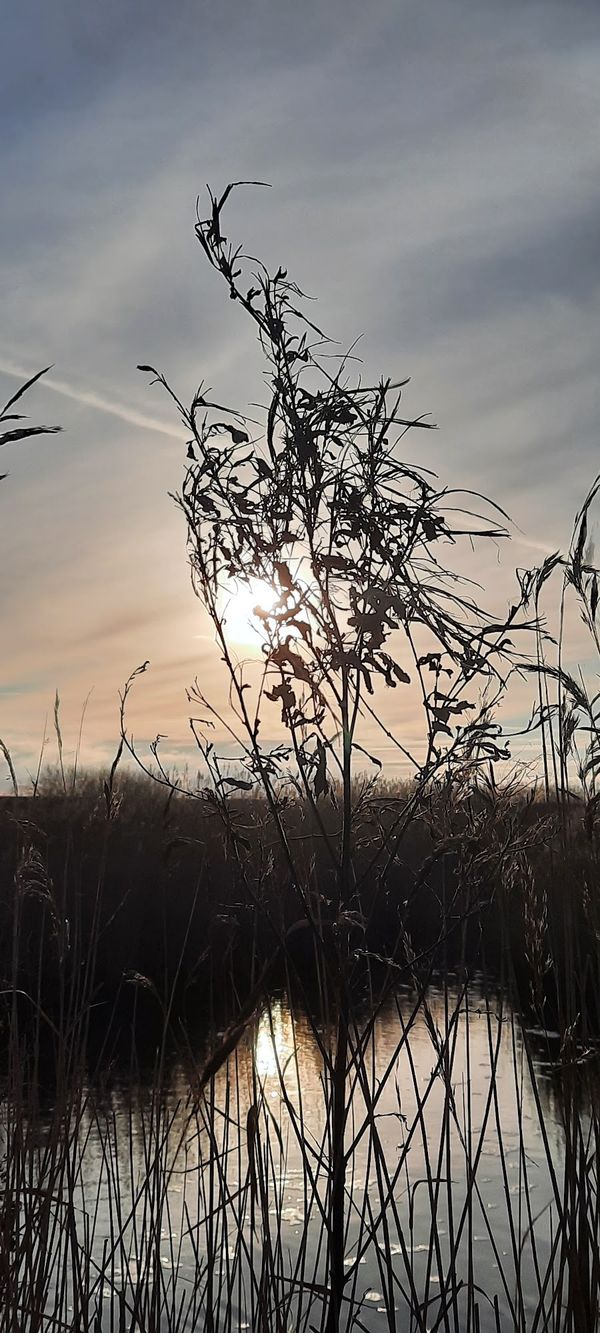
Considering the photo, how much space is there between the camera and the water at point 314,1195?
5.92ft

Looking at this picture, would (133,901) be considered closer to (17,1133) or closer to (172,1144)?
(172,1144)

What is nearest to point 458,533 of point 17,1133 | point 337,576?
point 337,576

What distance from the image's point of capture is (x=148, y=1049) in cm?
805

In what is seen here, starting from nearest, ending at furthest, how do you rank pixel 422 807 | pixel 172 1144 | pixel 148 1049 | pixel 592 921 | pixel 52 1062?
pixel 592 921 < pixel 422 807 < pixel 172 1144 < pixel 52 1062 < pixel 148 1049

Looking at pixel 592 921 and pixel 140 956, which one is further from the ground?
pixel 592 921

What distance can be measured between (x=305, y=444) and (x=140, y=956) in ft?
27.1

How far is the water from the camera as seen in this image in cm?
181

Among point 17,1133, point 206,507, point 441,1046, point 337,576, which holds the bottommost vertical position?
point 17,1133

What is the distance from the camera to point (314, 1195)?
1799 mm

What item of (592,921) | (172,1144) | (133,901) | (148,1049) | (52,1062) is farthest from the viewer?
(133,901)

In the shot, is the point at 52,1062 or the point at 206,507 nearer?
the point at 206,507

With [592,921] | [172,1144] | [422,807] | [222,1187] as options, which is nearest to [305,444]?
[422,807]

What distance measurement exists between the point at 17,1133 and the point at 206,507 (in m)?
1.29

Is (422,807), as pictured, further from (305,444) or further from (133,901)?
(133,901)
